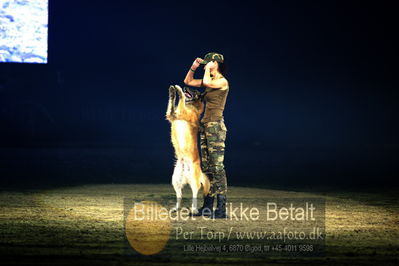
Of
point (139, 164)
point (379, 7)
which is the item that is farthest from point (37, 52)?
point (379, 7)

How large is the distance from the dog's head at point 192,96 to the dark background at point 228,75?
42.1 feet

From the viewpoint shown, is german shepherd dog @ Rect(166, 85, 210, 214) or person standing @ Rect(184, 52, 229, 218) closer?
person standing @ Rect(184, 52, 229, 218)

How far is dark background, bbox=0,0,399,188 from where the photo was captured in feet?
66.9

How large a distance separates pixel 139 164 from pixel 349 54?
33.3 feet

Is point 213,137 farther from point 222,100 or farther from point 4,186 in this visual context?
point 4,186

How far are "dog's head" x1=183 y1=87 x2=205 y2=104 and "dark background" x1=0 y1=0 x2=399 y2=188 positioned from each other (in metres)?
12.8

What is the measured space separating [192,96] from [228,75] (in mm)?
14098

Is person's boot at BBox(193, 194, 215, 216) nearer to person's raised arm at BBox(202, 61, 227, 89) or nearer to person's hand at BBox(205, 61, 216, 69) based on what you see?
person's raised arm at BBox(202, 61, 227, 89)

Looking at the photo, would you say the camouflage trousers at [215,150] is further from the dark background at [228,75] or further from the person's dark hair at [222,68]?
the dark background at [228,75]

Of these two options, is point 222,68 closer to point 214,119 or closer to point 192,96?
point 192,96

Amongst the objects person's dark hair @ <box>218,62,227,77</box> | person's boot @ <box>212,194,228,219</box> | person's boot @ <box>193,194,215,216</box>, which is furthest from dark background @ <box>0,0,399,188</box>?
person's dark hair @ <box>218,62,227,77</box>

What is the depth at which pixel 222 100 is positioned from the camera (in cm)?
644

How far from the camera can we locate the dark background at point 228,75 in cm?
2041

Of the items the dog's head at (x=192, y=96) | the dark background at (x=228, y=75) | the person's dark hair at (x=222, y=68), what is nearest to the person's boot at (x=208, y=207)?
the dog's head at (x=192, y=96)
